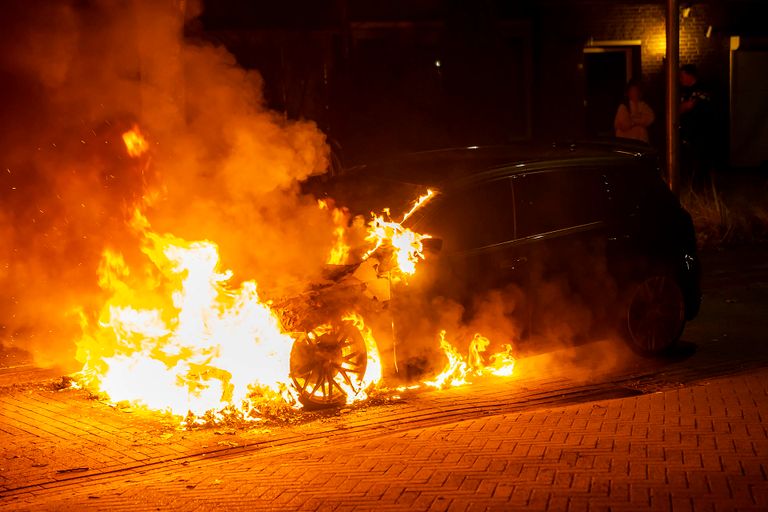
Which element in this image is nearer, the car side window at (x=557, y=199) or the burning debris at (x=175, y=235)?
the burning debris at (x=175, y=235)

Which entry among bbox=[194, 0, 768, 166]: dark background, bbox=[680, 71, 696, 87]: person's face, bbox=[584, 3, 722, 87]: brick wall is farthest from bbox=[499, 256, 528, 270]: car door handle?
bbox=[584, 3, 722, 87]: brick wall

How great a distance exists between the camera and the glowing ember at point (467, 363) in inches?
317

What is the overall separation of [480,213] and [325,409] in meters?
1.94

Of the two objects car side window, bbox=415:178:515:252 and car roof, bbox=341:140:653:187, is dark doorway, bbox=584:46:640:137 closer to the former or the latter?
car roof, bbox=341:140:653:187

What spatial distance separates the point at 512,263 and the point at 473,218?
1.55ft

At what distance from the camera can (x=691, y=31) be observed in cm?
2259

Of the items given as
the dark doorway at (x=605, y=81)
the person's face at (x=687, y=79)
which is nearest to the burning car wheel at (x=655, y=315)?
the person's face at (x=687, y=79)

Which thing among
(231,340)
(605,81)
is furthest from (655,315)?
(605,81)

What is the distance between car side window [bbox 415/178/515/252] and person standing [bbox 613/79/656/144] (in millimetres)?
8135

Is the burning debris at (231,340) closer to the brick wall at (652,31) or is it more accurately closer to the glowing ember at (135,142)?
the glowing ember at (135,142)

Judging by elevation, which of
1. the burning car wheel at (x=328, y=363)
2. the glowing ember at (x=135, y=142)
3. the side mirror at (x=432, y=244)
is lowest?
the burning car wheel at (x=328, y=363)

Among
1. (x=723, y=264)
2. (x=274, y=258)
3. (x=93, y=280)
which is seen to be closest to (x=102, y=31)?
(x=93, y=280)

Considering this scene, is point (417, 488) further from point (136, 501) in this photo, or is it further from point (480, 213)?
point (480, 213)

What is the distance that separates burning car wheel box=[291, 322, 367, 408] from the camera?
7.51 m
